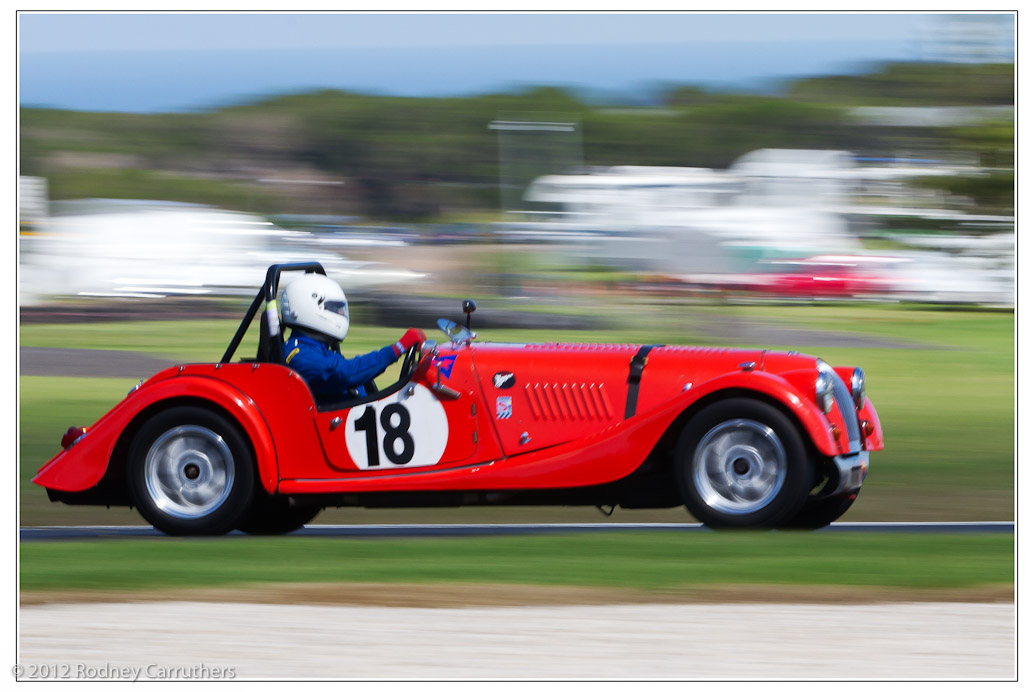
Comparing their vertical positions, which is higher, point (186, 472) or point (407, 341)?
point (407, 341)

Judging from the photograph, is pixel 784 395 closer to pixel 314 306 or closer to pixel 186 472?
pixel 314 306

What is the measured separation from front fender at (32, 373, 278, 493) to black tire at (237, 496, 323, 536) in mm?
171

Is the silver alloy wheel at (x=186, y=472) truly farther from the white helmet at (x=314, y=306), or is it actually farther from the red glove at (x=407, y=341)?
the red glove at (x=407, y=341)

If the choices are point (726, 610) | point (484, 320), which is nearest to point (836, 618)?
point (726, 610)

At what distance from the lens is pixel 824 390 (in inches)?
249

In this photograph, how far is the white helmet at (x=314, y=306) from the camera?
6.99m

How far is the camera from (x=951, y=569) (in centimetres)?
571

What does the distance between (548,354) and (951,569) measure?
2235 millimetres

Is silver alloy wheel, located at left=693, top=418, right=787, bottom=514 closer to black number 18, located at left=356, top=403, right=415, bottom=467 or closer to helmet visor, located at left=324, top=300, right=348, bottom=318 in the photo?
black number 18, located at left=356, top=403, right=415, bottom=467

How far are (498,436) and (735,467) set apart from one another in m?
1.19

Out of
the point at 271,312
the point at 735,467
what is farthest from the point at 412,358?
the point at 735,467

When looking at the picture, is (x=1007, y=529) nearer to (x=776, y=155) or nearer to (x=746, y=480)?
(x=746, y=480)

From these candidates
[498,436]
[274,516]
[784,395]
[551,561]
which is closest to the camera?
[551,561]

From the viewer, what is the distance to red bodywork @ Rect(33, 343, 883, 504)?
21.0 feet
